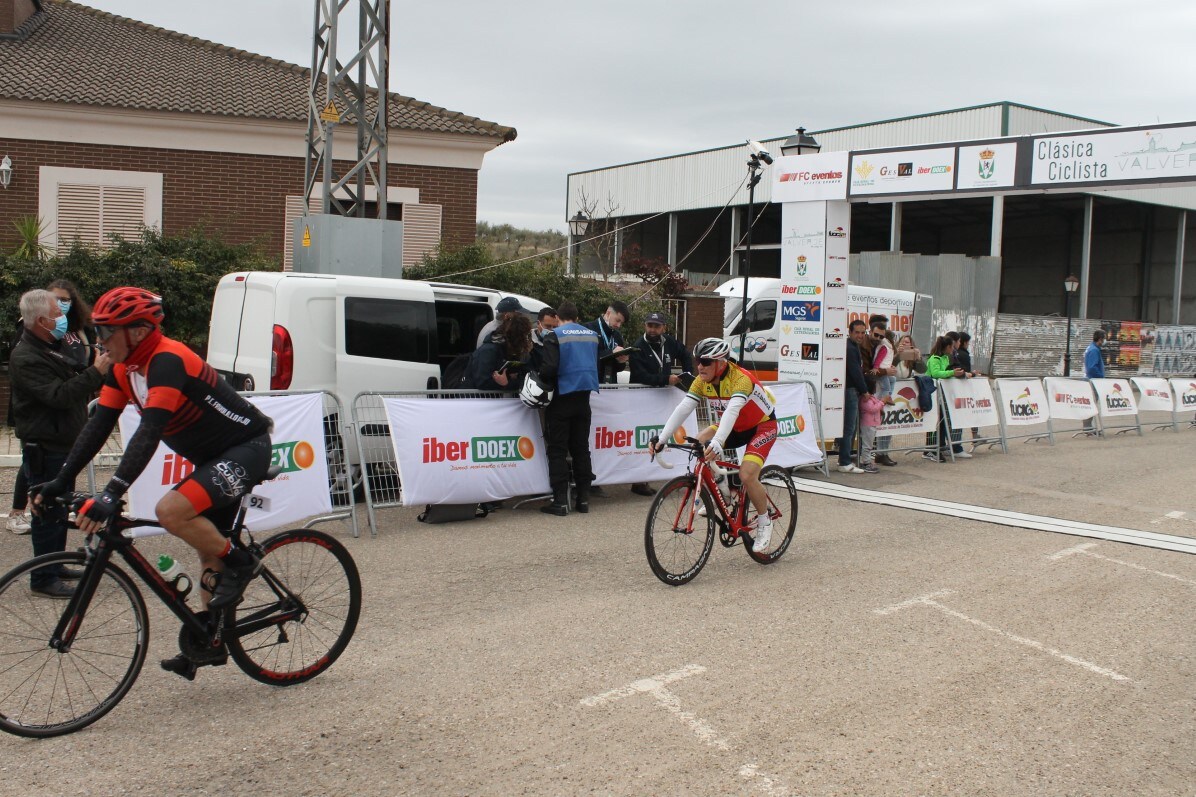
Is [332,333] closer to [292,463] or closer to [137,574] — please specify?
[292,463]

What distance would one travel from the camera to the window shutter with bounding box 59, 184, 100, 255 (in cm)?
1933

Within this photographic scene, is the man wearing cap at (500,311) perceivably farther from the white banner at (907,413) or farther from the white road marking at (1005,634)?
the white banner at (907,413)

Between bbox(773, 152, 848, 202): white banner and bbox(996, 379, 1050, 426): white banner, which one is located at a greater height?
bbox(773, 152, 848, 202): white banner

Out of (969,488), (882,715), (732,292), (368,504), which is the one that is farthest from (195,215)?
(882,715)

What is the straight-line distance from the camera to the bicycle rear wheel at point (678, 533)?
6.95m

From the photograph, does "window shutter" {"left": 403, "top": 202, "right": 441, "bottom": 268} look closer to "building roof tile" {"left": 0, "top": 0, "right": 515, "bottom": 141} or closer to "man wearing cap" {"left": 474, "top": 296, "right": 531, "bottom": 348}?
"building roof tile" {"left": 0, "top": 0, "right": 515, "bottom": 141}

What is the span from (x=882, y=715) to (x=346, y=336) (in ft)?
21.0

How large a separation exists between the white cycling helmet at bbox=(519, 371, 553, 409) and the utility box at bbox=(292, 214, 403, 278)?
647 cm

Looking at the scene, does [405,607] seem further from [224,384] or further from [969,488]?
[969,488]

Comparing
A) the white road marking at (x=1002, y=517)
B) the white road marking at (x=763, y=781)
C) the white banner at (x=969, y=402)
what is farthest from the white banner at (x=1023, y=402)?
the white road marking at (x=763, y=781)

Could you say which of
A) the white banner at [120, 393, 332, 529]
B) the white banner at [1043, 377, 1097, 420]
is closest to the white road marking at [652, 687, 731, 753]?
the white banner at [120, 393, 332, 529]

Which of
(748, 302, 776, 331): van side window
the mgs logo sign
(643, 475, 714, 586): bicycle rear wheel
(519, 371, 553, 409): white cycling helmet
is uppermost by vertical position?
(748, 302, 776, 331): van side window

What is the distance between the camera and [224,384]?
462 centimetres

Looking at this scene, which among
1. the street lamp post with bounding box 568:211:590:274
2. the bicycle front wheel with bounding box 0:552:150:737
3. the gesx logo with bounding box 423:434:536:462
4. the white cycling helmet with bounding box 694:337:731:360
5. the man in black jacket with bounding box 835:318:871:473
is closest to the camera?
the bicycle front wheel with bounding box 0:552:150:737
